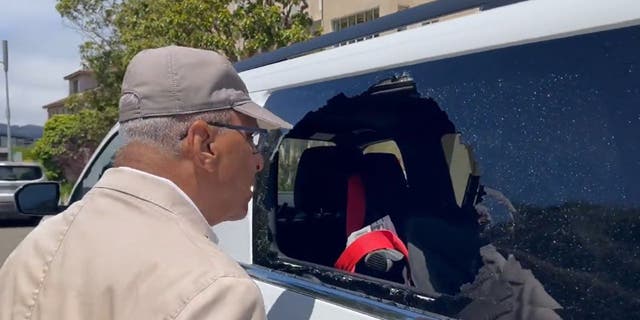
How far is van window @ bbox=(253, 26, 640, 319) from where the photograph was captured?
65.1 inches

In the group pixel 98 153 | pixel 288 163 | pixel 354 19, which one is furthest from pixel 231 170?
pixel 354 19

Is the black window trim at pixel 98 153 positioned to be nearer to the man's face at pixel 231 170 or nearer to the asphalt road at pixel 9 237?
the man's face at pixel 231 170

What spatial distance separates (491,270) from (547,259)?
21 cm

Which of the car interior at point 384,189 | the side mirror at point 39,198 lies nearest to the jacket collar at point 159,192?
the car interior at point 384,189

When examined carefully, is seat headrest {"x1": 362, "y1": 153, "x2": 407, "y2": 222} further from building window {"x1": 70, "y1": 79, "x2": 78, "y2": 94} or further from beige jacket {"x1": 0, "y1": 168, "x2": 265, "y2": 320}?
building window {"x1": 70, "y1": 79, "x2": 78, "y2": 94}

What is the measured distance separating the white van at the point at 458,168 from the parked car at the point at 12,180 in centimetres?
1498

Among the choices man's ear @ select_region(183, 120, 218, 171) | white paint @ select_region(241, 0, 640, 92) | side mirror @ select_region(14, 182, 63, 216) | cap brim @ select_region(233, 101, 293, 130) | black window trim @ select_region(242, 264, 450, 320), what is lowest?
black window trim @ select_region(242, 264, 450, 320)

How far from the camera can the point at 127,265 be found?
50.6 inches

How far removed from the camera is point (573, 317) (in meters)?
1.72

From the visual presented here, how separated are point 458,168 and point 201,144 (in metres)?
1.17

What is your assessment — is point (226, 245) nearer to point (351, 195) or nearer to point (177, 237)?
point (351, 195)

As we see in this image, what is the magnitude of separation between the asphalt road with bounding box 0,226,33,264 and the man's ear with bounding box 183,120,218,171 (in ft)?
35.9

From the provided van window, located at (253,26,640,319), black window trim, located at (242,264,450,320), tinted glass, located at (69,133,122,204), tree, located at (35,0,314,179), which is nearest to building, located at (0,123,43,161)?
tree, located at (35,0,314,179)

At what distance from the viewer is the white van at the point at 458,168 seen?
1.67 metres
